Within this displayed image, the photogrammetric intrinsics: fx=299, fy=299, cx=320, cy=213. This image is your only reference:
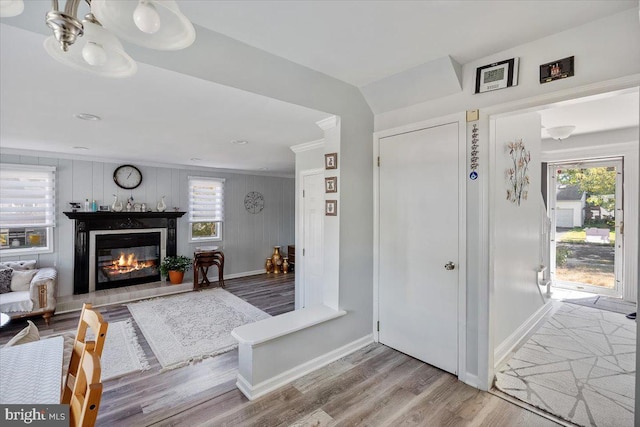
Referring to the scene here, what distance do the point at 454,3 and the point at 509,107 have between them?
84 centimetres

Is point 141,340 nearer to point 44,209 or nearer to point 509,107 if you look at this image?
point 44,209

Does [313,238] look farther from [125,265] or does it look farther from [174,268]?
[125,265]

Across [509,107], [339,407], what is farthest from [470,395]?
[509,107]

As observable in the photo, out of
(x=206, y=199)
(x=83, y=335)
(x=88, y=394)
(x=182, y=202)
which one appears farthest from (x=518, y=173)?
(x=182, y=202)

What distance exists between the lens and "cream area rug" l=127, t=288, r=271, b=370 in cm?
299

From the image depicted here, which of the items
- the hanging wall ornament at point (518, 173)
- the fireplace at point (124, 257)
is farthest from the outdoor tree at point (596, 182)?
the fireplace at point (124, 257)

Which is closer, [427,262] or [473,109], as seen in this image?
[473,109]

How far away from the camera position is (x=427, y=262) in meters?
2.59

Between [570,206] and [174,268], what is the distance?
271 inches

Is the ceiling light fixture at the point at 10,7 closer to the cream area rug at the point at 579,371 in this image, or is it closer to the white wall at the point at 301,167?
the white wall at the point at 301,167

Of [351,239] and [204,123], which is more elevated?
[204,123]

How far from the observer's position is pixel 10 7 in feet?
2.66

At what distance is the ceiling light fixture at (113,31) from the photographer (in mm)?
840

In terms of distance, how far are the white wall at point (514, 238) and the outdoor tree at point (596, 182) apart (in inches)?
81.2
